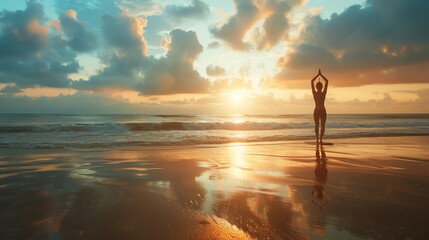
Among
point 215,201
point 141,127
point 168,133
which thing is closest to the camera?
point 215,201

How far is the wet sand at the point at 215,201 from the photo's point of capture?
2.86m

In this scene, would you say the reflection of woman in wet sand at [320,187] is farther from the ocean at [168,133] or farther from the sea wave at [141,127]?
the sea wave at [141,127]

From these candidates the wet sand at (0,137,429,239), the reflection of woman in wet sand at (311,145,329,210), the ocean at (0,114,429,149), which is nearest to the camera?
the wet sand at (0,137,429,239)

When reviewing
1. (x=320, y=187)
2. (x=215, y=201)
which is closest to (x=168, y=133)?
(x=320, y=187)

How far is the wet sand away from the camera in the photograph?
2863 millimetres

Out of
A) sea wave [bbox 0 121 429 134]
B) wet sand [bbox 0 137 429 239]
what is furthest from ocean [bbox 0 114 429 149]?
wet sand [bbox 0 137 429 239]

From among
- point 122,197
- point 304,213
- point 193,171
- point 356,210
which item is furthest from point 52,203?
point 356,210

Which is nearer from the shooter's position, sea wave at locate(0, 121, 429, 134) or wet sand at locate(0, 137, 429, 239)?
wet sand at locate(0, 137, 429, 239)

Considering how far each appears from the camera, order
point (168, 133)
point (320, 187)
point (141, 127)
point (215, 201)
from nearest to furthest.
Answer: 1. point (215, 201)
2. point (320, 187)
3. point (168, 133)
4. point (141, 127)

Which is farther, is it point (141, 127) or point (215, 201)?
point (141, 127)

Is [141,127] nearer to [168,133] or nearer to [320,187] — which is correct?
[168,133]

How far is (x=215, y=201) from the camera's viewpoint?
3.89 meters

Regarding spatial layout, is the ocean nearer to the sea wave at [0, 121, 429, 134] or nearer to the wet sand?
the sea wave at [0, 121, 429, 134]

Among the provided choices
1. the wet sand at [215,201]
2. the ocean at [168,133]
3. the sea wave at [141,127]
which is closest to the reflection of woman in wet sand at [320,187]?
the wet sand at [215,201]
